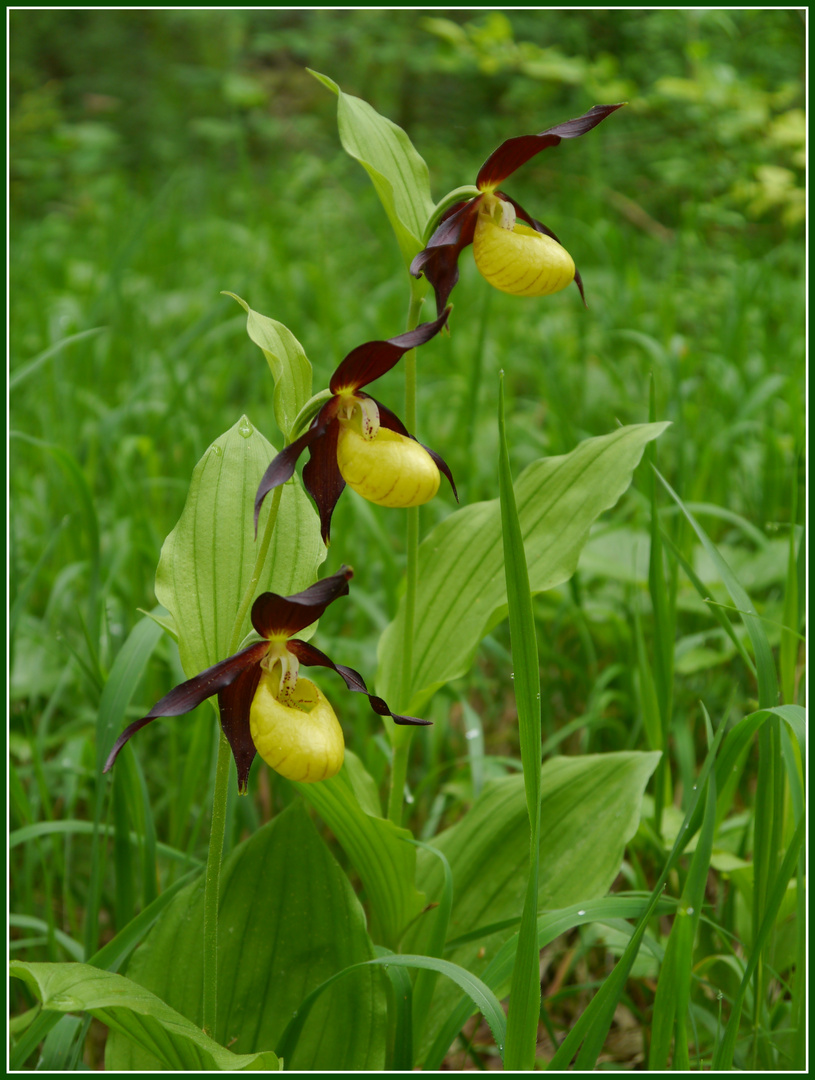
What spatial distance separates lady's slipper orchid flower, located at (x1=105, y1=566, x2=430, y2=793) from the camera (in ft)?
2.46

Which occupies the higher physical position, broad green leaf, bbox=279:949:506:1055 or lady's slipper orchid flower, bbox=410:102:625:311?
lady's slipper orchid flower, bbox=410:102:625:311

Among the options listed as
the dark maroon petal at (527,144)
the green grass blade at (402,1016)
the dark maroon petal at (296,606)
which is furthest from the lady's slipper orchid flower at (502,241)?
the green grass blade at (402,1016)

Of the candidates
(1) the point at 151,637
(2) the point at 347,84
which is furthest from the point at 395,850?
(2) the point at 347,84

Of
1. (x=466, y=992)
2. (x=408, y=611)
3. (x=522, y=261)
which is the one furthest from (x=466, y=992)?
(x=522, y=261)

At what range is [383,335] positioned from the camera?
2471 mm

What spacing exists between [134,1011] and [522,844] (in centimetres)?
52

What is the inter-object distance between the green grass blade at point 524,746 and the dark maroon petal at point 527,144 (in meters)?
0.38

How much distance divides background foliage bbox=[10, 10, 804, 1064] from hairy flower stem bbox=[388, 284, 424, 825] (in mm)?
160

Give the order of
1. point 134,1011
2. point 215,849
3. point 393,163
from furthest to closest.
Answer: point 393,163, point 215,849, point 134,1011

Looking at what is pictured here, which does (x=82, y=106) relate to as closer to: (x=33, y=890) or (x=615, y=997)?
(x=33, y=890)

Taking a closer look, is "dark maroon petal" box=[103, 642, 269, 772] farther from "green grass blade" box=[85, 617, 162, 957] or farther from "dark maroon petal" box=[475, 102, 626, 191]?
"dark maroon petal" box=[475, 102, 626, 191]

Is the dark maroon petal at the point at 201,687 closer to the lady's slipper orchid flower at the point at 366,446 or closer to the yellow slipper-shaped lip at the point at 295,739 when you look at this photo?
the yellow slipper-shaped lip at the point at 295,739

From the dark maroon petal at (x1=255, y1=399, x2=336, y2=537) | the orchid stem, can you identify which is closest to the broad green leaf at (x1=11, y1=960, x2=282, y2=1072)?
the orchid stem

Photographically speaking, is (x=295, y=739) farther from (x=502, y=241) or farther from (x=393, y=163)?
(x=393, y=163)
